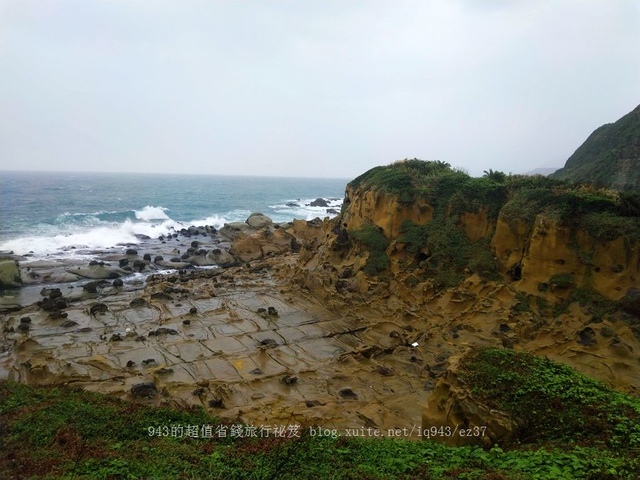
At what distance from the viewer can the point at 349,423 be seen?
10.5 meters

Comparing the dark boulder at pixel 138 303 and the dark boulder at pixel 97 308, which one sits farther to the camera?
the dark boulder at pixel 138 303

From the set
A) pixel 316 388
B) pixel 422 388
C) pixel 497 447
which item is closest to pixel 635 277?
pixel 422 388

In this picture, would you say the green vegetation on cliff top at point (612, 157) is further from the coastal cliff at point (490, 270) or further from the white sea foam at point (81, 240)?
the white sea foam at point (81, 240)

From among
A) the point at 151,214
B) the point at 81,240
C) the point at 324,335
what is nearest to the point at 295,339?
the point at 324,335

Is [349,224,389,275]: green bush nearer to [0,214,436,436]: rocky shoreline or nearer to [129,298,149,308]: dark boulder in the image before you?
[0,214,436,436]: rocky shoreline

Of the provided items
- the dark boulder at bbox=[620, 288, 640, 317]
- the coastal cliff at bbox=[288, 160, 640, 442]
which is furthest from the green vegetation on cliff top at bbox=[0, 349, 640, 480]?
the dark boulder at bbox=[620, 288, 640, 317]

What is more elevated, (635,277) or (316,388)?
(635,277)

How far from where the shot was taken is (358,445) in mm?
7523

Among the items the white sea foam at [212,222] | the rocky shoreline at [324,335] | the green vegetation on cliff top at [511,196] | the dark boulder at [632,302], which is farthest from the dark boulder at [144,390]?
the white sea foam at [212,222]

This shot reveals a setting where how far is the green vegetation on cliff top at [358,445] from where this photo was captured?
5973 mm

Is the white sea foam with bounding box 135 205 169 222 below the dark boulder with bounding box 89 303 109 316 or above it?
above

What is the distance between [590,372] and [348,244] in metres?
12.7

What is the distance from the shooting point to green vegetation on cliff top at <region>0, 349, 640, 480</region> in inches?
235

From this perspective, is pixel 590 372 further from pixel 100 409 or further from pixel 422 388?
pixel 100 409
